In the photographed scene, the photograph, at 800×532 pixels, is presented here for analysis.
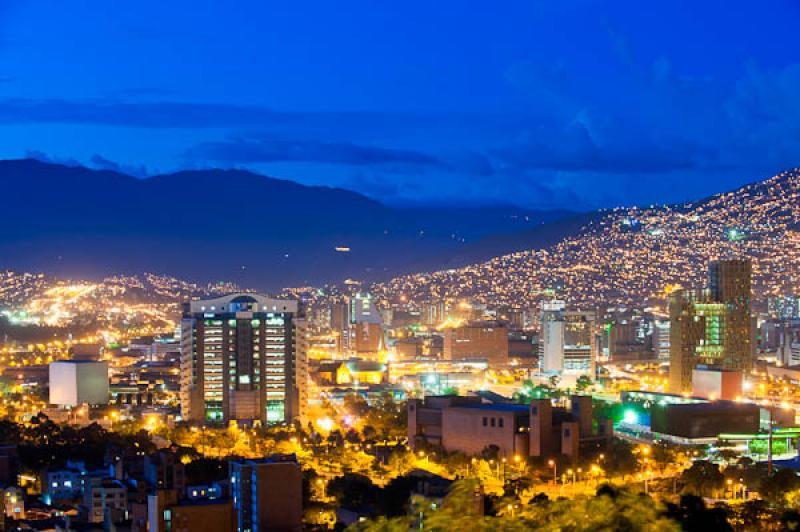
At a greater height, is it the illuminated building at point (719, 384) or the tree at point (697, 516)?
the illuminated building at point (719, 384)

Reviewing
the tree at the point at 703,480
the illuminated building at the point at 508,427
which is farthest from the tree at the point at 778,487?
the illuminated building at the point at 508,427

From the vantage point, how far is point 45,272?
371ft

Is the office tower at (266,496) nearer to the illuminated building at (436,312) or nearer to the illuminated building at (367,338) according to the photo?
the illuminated building at (367,338)

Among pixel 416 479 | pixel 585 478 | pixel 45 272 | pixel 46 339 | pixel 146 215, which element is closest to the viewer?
pixel 416 479

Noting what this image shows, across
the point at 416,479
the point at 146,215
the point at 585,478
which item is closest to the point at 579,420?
the point at 585,478

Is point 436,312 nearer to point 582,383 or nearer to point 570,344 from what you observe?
point 570,344

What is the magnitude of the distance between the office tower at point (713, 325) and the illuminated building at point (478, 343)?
54.2 feet

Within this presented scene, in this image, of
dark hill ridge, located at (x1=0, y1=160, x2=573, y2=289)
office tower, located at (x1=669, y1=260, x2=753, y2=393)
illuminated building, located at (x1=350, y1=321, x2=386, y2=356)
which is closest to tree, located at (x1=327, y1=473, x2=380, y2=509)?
office tower, located at (x1=669, y1=260, x2=753, y2=393)

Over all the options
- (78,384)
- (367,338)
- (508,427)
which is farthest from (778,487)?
(367,338)

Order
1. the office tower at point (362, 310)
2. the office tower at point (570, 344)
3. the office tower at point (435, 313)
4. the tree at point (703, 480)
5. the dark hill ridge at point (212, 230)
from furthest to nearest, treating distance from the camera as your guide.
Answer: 1. the dark hill ridge at point (212, 230)
2. the office tower at point (435, 313)
3. the office tower at point (362, 310)
4. the office tower at point (570, 344)
5. the tree at point (703, 480)

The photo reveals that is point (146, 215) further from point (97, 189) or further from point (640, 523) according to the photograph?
point (640, 523)

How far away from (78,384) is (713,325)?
17733 millimetres

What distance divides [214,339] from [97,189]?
10068 centimetres

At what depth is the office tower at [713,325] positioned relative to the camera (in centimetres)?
4322
